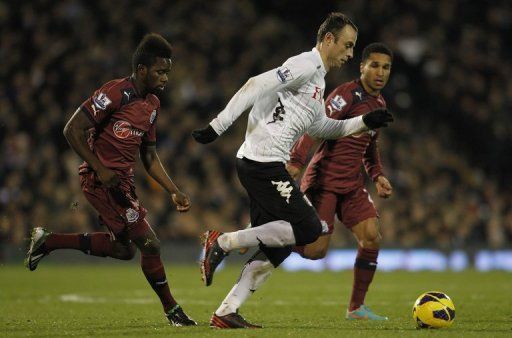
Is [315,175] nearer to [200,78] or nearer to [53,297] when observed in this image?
[53,297]

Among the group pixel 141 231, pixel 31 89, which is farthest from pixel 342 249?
pixel 141 231

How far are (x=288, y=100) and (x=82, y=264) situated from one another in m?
13.3

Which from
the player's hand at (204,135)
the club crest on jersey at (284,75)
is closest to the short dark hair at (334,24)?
the club crest on jersey at (284,75)

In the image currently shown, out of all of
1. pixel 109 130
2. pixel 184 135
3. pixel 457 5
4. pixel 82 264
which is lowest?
pixel 82 264

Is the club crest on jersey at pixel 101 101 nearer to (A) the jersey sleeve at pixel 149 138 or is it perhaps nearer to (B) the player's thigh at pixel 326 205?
(A) the jersey sleeve at pixel 149 138

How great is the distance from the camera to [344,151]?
9.34 m

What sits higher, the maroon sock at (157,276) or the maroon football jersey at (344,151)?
the maroon football jersey at (344,151)

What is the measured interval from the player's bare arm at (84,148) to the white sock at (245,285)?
1334 mm

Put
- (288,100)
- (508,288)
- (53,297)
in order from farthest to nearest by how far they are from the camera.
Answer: (508,288), (53,297), (288,100)

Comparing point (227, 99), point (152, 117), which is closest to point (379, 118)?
point (152, 117)

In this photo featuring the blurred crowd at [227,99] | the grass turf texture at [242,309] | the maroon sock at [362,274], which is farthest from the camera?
the blurred crowd at [227,99]

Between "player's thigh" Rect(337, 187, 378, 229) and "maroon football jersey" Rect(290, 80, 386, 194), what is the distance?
0.28ft

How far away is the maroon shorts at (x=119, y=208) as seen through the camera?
7980mm

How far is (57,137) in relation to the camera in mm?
19312
